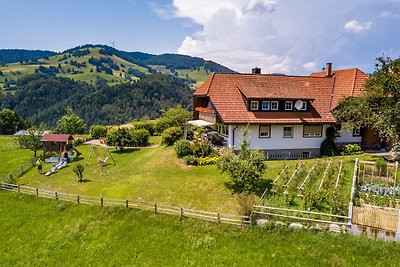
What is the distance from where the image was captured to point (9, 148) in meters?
51.2

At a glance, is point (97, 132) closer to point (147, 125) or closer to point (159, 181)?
point (147, 125)

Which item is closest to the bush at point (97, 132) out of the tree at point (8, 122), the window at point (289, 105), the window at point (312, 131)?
the window at point (289, 105)

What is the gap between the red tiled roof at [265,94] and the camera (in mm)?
32250

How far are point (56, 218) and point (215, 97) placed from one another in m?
19.4

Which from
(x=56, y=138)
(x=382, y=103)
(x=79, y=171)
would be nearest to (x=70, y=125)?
(x=56, y=138)

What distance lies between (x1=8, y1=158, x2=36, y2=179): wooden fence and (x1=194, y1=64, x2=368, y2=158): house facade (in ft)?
76.3

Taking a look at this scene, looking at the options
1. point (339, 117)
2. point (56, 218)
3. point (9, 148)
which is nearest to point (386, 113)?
point (339, 117)

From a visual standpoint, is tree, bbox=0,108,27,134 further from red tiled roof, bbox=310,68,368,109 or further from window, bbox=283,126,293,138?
red tiled roof, bbox=310,68,368,109

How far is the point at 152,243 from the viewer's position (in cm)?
1961

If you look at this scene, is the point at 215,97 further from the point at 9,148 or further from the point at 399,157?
the point at 9,148

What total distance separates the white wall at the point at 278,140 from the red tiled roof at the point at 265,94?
3.23 ft

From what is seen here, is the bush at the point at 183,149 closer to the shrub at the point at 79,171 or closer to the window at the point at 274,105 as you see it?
the shrub at the point at 79,171

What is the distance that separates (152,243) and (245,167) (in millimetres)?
8373

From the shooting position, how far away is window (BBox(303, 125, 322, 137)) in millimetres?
33250
